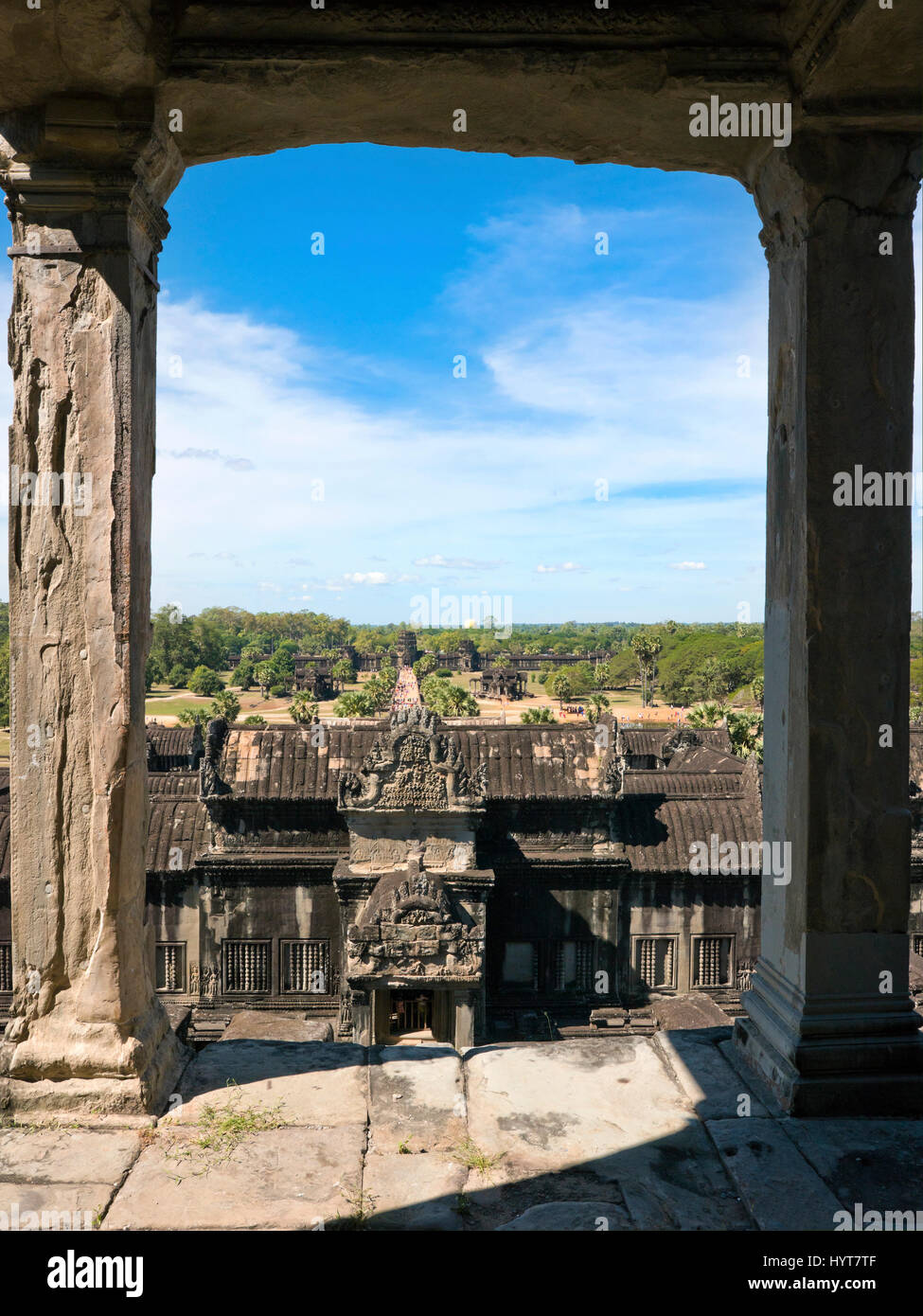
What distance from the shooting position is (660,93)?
12.1 ft

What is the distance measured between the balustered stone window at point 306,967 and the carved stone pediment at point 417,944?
334 cm

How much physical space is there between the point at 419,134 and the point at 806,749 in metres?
3.35

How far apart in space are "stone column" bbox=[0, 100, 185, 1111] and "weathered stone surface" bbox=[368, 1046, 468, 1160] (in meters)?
0.95

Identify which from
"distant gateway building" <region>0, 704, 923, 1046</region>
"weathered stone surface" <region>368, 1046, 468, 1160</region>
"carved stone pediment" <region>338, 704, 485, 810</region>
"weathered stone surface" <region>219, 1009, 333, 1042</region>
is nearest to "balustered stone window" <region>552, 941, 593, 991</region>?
"distant gateway building" <region>0, 704, 923, 1046</region>

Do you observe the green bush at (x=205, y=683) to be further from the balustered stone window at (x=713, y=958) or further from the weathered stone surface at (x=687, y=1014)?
the weathered stone surface at (x=687, y=1014)

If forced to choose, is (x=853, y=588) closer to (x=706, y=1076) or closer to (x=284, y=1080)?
(x=706, y=1076)

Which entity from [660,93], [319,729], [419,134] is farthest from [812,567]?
[319,729]

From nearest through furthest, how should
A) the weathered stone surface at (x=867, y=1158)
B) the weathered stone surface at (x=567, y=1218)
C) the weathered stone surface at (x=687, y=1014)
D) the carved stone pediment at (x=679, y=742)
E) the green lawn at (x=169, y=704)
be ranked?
the weathered stone surface at (x=567, y=1218) → the weathered stone surface at (x=867, y=1158) → the weathered stone surface at (x=687, y=1014) → the carved stone pediment at (x=679, y=742) → the green lawn at (x=169, y=704)

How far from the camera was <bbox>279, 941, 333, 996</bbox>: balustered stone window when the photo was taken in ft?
56.7

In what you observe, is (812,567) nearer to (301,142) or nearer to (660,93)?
(660,93)

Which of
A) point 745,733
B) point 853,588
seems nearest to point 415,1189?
point 853,588

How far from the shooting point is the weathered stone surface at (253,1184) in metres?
2.95

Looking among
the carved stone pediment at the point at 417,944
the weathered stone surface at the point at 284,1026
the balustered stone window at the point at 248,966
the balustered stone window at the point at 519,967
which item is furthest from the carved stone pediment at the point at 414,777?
the weathered stone surface at the point at 284,1026

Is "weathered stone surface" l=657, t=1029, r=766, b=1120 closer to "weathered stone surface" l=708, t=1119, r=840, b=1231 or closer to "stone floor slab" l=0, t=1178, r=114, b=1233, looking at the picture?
"weathered stone surface" l=708, t=1119, r=840, b=1231
